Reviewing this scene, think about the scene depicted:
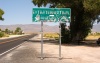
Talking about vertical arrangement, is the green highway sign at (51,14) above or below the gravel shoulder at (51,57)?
above

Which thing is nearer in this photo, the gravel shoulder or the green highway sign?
the gravel shoulder

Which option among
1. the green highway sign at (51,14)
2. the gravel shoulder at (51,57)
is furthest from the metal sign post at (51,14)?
the gravel shoulder at (51,57)

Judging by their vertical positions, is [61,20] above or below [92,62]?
above

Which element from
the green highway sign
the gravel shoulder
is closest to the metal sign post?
the green highway sign

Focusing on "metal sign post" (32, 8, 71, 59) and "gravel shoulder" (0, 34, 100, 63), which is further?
"metal sign post" (32, 8, 71, 59)

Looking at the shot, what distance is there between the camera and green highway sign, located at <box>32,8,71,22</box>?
17656 millimetres

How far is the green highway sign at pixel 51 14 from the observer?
57.9 ft

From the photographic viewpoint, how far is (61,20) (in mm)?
17734

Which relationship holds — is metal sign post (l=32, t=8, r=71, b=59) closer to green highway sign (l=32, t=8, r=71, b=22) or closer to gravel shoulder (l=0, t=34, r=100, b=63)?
green highway sign (l=32, t=8, r=71, b=22)

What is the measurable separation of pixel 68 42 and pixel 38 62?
23.0 m

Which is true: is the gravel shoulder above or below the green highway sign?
below

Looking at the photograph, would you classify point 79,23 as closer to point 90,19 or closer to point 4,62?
point 90,19

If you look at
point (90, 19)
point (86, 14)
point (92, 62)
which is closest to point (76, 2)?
point (86, 14)

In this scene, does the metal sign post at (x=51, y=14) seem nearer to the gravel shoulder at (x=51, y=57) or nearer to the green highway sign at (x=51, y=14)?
the green highway sign at (x=51, y=14)
